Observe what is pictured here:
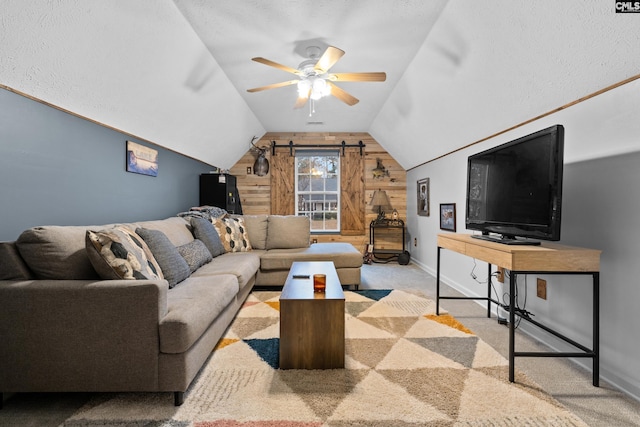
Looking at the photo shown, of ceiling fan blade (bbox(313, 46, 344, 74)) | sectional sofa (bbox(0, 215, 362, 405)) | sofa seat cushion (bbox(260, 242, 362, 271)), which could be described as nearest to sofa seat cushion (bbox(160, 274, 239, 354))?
sectional sofa (bbox(0, 215, 362, 405))

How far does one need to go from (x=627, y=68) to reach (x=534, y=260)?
1.18 m

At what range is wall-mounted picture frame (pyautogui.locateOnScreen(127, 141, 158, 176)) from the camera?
2.98 metres

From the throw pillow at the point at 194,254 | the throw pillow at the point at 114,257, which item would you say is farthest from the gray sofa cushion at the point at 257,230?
the throw pillow at the point at 114,257

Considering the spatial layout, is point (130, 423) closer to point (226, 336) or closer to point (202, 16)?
point (226, 336)

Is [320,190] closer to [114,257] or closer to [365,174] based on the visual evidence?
[365,174]

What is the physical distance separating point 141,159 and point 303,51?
6.69ft

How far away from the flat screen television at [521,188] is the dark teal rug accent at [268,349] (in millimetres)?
1758

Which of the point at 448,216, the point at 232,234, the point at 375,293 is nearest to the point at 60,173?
the point at 232,234

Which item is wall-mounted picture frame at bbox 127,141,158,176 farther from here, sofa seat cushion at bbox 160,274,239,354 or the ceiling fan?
sofa seat cushion at bbox 160,274,239,354

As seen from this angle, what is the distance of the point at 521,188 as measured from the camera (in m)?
2.06

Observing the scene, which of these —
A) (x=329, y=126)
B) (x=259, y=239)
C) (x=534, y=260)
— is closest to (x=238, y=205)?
(x=259, y=239)

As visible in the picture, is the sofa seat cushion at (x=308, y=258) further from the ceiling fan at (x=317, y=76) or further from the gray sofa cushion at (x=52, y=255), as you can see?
the gray sofa cushion at (x=52, y=255)

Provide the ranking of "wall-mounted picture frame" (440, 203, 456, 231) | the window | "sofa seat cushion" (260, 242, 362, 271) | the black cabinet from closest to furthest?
"sofa seat cushion" (260, 242, 362, 271), "wall-mounted picture frame" (440, 203, 456, 231), the black cabinet, the window

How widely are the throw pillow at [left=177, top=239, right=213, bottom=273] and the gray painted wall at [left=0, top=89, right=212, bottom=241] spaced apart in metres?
0.72
